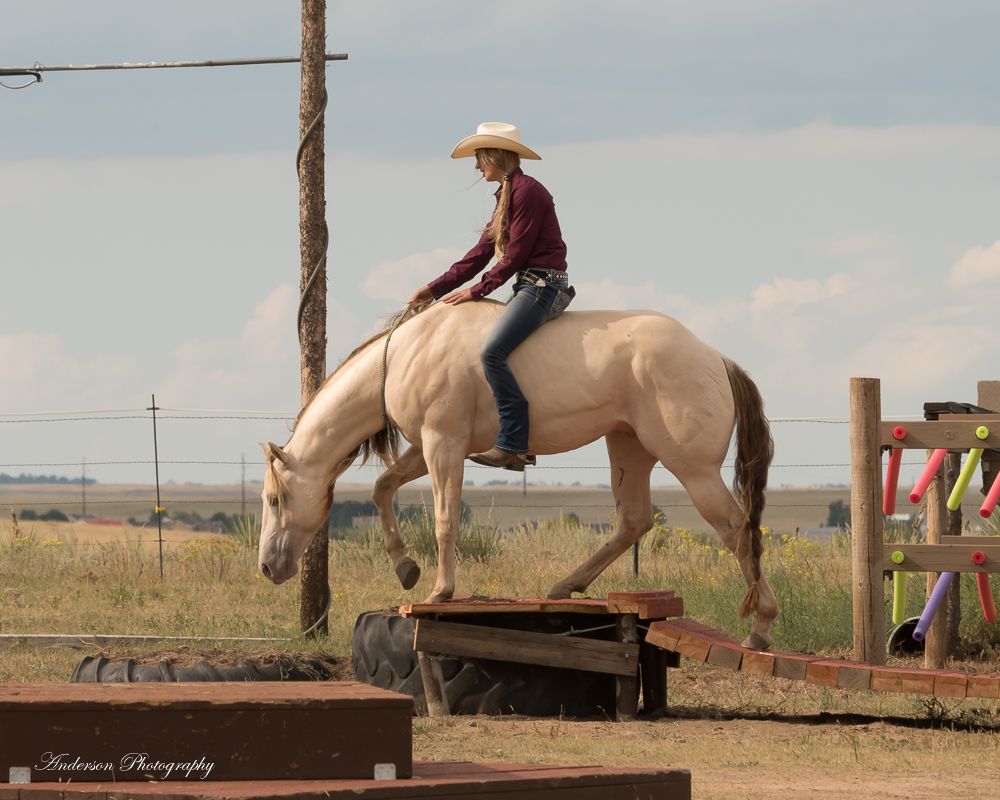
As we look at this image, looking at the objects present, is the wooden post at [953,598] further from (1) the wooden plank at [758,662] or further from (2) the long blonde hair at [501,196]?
(2) the long blonde hair at [501,196]

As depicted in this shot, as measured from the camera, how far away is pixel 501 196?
28.2 feet

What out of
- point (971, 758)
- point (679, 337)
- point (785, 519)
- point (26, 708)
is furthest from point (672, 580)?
point (785, 519)

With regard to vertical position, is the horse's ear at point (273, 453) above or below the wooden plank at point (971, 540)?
above

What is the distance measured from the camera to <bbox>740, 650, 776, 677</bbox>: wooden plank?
7953 millimetres

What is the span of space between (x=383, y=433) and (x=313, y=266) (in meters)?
2.80

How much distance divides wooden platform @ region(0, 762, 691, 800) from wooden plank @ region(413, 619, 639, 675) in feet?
9.43

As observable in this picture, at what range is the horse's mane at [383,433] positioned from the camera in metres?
8.83

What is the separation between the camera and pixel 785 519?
282 ft

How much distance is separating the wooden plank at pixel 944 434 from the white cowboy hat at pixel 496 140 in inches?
96.1

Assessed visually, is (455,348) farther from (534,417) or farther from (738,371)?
(738,371)

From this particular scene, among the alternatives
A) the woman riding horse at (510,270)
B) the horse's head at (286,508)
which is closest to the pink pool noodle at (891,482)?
the woman riding horse at (510,270)

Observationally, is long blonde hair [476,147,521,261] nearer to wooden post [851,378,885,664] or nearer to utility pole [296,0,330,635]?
wooden post [851,378,885,664]

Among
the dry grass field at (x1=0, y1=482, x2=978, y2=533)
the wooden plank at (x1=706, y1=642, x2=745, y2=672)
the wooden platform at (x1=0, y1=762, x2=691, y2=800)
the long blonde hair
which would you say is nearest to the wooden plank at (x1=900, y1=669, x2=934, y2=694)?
the wooden plank at (x1=706, y1=642, x2=745, y2=672)

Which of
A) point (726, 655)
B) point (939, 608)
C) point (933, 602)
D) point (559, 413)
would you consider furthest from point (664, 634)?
point (939, 608)
